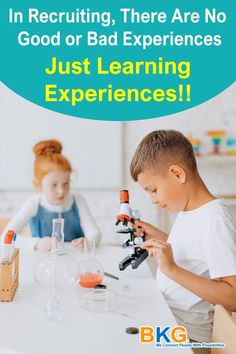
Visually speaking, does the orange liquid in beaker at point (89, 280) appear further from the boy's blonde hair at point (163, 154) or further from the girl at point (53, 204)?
the girl at point (53, 204)

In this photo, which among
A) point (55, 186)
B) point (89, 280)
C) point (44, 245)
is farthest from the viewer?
point (55, 186)

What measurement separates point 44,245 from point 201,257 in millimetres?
625

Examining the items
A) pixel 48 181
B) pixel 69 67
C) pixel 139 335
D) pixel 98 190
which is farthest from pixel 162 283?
pixel 98 190

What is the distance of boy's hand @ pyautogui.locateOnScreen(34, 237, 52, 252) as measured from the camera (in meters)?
1.73

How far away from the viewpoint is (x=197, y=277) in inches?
47.6

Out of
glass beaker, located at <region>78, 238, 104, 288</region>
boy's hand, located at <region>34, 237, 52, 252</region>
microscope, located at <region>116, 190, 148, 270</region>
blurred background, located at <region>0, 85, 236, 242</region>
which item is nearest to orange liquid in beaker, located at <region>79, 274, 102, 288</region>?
glass beaker, located at <region>78, 238, 104, 288</region>

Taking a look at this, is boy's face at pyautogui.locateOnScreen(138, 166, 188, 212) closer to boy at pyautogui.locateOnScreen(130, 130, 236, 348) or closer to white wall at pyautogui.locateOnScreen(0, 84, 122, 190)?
boy at pyautogui.locateOnScreen(130, 130, 236, 348)

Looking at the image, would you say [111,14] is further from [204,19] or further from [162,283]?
[162,283]

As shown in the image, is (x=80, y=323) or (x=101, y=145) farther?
(x=101, y=145)

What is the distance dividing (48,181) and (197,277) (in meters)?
1.01

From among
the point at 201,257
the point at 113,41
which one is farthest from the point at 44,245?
the point at 113,41

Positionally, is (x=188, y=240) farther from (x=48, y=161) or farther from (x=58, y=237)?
(x=48, y=161)

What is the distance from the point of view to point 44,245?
1735 millimetres

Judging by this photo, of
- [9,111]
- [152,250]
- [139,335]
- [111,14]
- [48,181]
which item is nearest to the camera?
[139,335]
